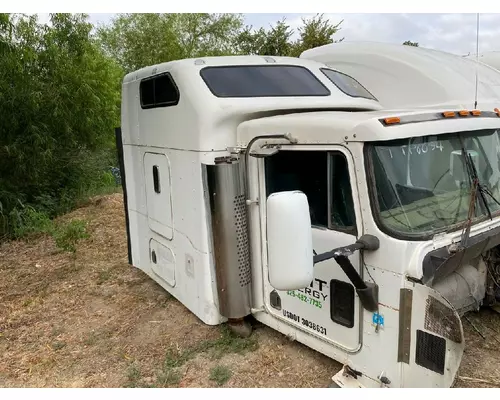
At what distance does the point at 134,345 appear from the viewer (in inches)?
175

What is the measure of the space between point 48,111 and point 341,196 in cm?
792

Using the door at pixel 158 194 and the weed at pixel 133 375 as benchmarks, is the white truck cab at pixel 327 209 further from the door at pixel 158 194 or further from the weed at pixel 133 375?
the weed at pixel 133 375

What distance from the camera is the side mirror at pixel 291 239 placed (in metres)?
2.61

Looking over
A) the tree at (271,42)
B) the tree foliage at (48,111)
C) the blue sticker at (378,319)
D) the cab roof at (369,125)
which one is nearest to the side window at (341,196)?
the cab roof at (369,125)

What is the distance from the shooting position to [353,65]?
525 cm

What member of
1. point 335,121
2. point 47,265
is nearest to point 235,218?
point 335,121

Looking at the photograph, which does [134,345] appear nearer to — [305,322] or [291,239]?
[305,322]

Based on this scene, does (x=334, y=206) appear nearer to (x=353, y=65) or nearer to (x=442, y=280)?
(x=442, y=280)

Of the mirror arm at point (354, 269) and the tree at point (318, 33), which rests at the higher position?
the tree at point (318, 33)

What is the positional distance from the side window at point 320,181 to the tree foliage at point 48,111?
6787mm

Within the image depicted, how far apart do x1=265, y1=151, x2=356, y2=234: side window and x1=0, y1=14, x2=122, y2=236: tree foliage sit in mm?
6787

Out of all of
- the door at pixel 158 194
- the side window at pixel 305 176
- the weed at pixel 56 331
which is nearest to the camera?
the side window at pixel 305 176

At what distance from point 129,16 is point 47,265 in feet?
68.6

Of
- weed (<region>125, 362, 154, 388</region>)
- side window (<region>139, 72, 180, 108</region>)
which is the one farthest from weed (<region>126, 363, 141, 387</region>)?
side window (<region>139, 72, 180, 108</region>)
